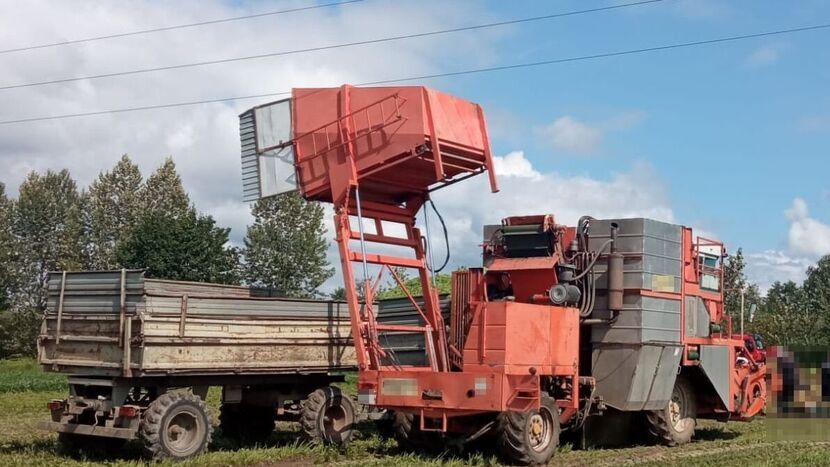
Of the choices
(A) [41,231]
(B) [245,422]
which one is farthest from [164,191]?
(B) [245,422]

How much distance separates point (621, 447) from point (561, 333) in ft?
9.59

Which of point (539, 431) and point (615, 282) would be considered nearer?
point (539, 431)

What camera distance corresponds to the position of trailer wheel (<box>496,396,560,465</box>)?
12.5m

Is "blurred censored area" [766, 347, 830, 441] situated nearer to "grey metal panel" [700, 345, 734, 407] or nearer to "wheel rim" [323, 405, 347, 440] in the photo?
"grey metal panel" [700, 345, 734, 407]

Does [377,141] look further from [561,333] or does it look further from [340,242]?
[561,333]

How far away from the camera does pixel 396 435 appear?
14016 mm

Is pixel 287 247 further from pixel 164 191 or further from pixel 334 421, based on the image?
pixel 334 421

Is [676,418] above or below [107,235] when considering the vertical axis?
below

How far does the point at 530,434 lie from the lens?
1273 centimetres

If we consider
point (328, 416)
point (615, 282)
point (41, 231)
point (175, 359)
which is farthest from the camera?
point (41, 231)

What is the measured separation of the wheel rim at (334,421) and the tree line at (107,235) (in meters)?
39.8

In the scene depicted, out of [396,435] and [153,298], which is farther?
[396,435]

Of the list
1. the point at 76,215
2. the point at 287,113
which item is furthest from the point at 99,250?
the point at 287,113

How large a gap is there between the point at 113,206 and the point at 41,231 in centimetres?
827
